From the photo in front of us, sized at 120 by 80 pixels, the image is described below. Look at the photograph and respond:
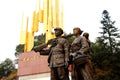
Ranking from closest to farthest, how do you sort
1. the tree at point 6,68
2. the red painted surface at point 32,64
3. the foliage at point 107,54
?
the red painted surface at point 32,64 → the foliage at point 107,54 → the tree at point 6,68

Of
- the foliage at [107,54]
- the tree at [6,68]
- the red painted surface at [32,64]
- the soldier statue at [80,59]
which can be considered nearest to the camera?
the soldier statue at [80,59]

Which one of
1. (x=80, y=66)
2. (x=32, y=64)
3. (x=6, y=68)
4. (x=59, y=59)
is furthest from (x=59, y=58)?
(x=6, y=68)

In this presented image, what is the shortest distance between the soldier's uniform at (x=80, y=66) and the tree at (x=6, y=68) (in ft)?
88.4

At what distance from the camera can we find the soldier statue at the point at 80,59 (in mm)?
5664

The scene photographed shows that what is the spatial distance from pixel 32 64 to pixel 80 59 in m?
10.4

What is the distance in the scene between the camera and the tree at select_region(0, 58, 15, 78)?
106 ft

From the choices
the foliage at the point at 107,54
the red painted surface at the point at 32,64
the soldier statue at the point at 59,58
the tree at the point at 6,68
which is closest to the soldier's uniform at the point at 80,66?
the soldier statue at the point at 59,58

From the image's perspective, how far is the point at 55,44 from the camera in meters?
6.09

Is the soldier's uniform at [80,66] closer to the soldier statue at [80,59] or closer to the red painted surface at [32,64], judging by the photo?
the soldier statue at [80,59]

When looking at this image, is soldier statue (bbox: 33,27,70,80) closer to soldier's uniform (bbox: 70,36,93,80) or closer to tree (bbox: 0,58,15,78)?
soldier's uniform (bbox: 70,36,93,80)

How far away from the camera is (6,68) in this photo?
1286 inches

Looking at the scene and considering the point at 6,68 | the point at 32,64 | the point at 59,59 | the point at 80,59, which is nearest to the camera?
the point at 80,59

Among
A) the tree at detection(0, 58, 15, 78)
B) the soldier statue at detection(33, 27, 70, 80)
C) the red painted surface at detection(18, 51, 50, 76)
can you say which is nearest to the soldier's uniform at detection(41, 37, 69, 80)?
the soldier statue at detection(33, 27, 70, 80)

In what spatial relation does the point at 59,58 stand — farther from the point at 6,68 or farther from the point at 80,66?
the point at 6,68
